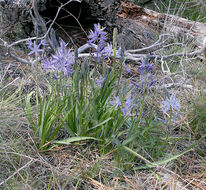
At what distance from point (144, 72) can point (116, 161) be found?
2.44ft

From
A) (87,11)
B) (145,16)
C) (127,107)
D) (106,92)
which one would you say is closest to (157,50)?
(145,16)

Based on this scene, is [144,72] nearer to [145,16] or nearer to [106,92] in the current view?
[106,92]

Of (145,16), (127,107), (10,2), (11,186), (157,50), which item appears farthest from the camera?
(145,16)

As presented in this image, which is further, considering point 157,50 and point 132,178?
point 157,50

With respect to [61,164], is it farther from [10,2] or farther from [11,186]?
[10,2]

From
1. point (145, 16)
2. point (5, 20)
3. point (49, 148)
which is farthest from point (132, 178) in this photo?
point (145, 16)

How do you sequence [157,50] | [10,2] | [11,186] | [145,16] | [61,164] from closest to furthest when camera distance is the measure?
1. [11,186]
2. [61,164]
3. [10,2]
4. [157,50]
5. [145,16]

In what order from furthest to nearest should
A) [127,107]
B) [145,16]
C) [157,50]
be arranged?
[145,16] < [157,50] < [127,107]

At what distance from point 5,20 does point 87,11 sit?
4.26 ft

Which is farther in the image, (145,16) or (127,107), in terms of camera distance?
(145,16)

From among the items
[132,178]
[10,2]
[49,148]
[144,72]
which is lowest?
[132,178]

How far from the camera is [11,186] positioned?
1.69 meters

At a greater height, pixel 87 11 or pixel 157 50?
pixel 87 11

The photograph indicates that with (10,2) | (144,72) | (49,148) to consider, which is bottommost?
(49,148)
